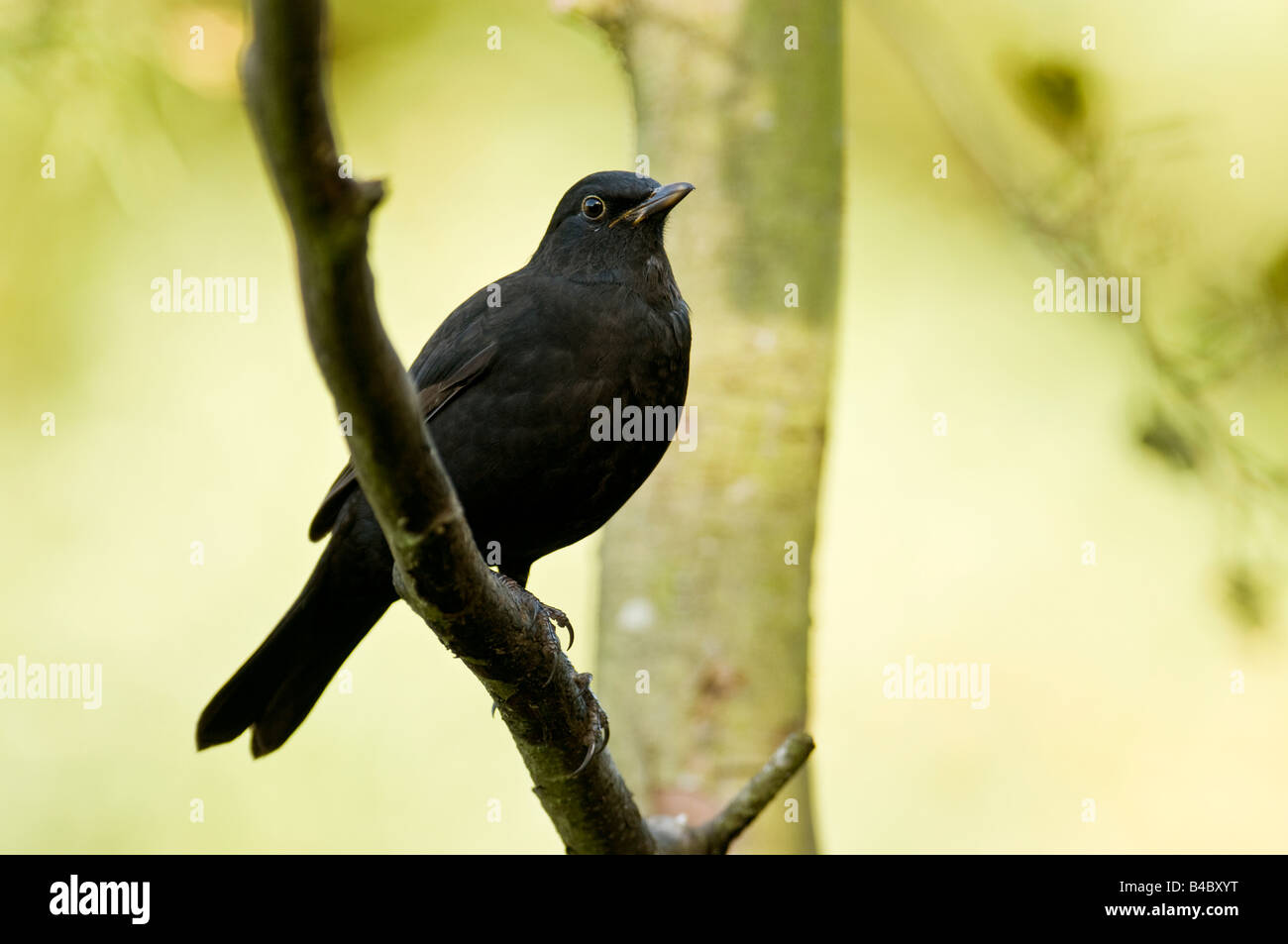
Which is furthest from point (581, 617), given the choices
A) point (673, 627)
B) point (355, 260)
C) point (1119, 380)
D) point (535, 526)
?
point (355, 260)

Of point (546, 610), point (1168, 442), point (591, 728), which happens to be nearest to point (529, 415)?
point (546, 610)

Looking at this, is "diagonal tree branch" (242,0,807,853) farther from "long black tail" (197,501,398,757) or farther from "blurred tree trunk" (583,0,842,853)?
"blurred tree trunk" (583,0,842,853)

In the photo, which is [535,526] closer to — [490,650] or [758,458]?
[490,650]

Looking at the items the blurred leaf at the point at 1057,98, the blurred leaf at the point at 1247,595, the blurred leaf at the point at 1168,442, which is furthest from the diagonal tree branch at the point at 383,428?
the blurred leaf at the point at 1057,98

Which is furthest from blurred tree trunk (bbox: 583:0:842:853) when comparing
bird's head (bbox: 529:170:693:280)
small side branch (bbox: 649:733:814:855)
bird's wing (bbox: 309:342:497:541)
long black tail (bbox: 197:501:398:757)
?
bird's wing (bbox: 309:342:497:541)

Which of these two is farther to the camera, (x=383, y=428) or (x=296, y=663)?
(x=296, y=663)

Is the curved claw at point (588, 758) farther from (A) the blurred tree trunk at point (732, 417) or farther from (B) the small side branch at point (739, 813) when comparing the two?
(A) the blurred tree trunk at point (732, 417)

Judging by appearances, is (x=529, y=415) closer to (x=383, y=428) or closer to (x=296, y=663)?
(x=296, y=663)
